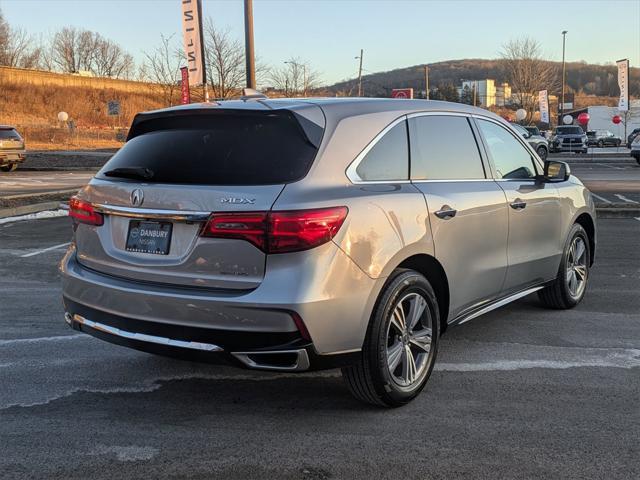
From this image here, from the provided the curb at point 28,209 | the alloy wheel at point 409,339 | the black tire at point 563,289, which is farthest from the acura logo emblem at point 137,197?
the curb at point 28,209

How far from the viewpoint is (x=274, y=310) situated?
3.07 m

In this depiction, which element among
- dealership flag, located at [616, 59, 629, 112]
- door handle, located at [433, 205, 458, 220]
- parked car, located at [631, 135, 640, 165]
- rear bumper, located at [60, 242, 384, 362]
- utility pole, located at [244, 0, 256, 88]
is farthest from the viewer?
dealership flag, located at [616, 59, 629, 112]

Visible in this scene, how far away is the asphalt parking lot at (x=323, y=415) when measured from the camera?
3092 millimetres

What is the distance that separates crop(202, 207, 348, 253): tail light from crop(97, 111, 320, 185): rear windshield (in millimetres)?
210

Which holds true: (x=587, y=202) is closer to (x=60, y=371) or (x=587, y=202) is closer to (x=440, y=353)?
(x=440, y=353)

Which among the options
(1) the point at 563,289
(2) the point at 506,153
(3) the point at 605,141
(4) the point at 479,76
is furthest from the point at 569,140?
(4) the point at 479,76

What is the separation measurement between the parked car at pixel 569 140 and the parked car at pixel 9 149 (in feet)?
98.7

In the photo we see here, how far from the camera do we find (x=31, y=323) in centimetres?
546

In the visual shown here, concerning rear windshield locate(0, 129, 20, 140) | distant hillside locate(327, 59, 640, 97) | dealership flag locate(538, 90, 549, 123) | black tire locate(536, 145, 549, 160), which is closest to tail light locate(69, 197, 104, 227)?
rear windshield locate(0, 129, 20, 140)

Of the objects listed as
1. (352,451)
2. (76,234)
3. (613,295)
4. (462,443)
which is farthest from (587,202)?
(76,234)

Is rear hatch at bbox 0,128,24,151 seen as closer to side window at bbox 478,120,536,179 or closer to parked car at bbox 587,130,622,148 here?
side window at bbox 478,120,536,179

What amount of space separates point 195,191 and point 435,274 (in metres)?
1.60

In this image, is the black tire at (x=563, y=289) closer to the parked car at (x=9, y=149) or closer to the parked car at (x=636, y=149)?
the parked car at (x=636, y=149)

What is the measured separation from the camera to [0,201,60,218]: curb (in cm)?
1204
